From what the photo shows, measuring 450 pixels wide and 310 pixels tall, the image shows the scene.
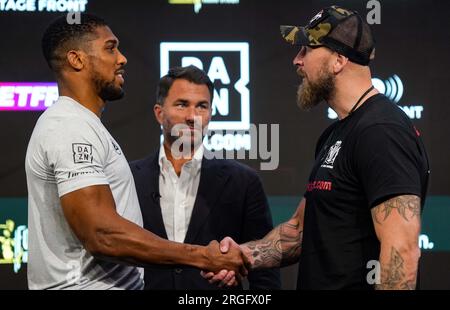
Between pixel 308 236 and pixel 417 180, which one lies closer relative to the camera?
pixel 417 180

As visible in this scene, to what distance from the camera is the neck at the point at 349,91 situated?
2.36m

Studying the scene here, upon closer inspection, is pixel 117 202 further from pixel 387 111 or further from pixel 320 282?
pixel 387 111

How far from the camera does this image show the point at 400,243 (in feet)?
6.58

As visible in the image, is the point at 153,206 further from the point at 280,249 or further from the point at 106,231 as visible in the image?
the point at 106,231

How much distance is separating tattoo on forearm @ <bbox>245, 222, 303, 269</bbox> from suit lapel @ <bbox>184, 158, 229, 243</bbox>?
37 centimetres

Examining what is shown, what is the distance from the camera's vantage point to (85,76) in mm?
2439

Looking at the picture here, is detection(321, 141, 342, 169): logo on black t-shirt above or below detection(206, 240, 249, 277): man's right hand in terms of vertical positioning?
above

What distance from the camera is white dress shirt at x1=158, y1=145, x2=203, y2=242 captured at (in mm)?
3062

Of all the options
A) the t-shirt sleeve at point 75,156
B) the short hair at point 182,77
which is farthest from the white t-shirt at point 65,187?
the short hair at point 182,77

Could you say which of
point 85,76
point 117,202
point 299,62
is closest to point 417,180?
point 299,62

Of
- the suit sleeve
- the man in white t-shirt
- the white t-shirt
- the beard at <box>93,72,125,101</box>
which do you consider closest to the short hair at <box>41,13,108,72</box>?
the man in white t-shirt

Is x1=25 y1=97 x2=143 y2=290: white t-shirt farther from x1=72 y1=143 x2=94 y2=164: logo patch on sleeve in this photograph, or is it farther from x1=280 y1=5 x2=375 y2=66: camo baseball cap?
x1=280 y1=5 x2=375 y2=66: camo baseball cap

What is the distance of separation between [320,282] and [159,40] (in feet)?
5.79
